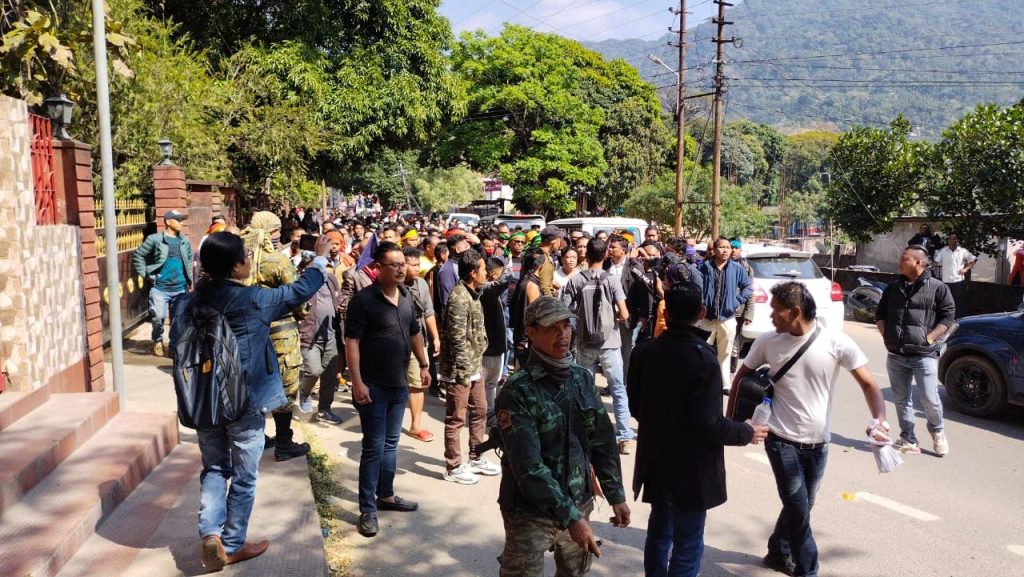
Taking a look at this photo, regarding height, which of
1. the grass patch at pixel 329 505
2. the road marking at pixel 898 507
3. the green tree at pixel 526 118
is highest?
the green tree at pixel 526 118

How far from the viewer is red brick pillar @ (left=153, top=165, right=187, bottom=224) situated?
11211mm

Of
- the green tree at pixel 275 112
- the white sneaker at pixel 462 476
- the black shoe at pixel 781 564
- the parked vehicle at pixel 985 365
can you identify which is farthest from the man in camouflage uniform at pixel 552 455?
the green tree at pixel 275 112

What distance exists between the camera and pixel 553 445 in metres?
2.98

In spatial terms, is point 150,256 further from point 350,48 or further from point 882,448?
point 350,48

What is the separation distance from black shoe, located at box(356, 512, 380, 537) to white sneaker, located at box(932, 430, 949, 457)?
489cm

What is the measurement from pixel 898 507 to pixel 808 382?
208cm

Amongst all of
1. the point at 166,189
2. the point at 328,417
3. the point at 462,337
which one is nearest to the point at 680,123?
the point at 166,189

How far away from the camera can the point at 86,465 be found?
4863 millimetres

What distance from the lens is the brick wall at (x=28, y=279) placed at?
206 inches

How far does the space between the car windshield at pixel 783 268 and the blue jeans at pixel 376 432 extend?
23.6 ft

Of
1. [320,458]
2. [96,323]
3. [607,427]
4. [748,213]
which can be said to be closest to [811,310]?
[607,427]

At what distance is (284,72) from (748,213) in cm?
1831

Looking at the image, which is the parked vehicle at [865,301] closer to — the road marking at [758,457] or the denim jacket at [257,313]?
the road marking at [758,457]

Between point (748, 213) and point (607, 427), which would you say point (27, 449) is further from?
point (748, 213)
